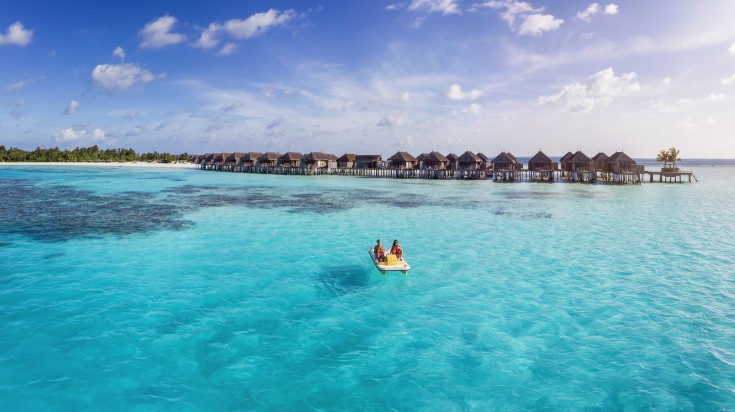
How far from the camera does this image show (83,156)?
95.1m

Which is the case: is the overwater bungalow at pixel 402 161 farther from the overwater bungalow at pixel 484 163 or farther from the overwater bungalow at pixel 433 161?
the overwater bungalow at pixel 484 163

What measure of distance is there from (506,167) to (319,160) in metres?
29.5

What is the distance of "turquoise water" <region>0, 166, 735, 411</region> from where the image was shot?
22.5 feet

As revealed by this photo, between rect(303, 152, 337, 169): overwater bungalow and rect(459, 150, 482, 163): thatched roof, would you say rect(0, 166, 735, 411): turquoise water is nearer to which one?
rect(459, 150, 482, 163): thatched roof

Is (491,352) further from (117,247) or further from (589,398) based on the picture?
(117,247)

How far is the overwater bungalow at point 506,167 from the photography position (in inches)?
2096

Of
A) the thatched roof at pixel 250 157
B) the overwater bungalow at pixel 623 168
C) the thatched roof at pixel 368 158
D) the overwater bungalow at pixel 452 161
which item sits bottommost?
the overwater bungalow at pixel 623 168

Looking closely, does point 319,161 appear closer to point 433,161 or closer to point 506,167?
point 433,161

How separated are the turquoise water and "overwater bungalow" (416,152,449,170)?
38.8m

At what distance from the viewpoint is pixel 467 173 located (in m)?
58.4

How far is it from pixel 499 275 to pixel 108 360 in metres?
10.7

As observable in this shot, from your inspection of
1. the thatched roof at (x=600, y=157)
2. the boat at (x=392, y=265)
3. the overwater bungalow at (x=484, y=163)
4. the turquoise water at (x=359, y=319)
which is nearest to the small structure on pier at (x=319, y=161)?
the overwater bungalow at (x=484, y=163)

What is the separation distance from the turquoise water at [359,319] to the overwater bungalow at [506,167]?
33865 mm

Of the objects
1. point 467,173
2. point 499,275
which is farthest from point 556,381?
point 467,173
